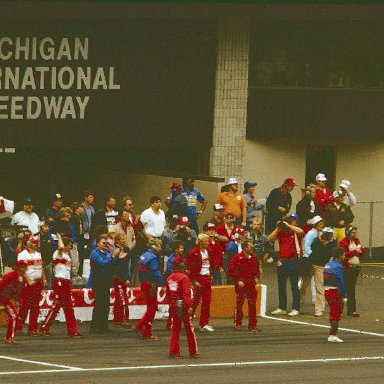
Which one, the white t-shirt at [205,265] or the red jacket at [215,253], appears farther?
the red jacket at [215,253]

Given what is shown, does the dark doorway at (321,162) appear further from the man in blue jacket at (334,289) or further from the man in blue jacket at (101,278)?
the man in blue jacket at (101,278)

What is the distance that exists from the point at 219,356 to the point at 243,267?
3141mm

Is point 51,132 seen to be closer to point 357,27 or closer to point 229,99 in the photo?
point 229,99

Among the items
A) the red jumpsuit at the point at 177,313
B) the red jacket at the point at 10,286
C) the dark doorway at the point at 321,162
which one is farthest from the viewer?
the dark doorway at the point at 321,162

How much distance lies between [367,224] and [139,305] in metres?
10.8

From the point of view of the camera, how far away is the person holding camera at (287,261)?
26.1 meters

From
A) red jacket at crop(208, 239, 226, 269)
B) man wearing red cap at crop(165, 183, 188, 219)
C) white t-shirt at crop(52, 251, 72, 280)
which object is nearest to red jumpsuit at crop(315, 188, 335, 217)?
man wearing red cap at crop(165, 183, 188, 219)

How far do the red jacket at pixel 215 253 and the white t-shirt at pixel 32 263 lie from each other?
3.78 meters

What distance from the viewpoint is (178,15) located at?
32281mm

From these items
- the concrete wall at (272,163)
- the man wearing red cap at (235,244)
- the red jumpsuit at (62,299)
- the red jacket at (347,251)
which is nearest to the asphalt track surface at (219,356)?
the red jumpsuit at (62,299)

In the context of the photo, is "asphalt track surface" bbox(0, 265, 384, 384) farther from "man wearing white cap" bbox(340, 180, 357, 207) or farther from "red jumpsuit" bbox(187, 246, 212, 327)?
"man wearing white cap" bbox(340, 180, 357, 207)

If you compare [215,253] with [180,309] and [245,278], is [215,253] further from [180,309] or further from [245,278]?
[180,309]

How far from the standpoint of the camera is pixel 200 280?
77.9 feet

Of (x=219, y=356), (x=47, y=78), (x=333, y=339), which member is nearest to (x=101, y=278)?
(x=219, y=356)
